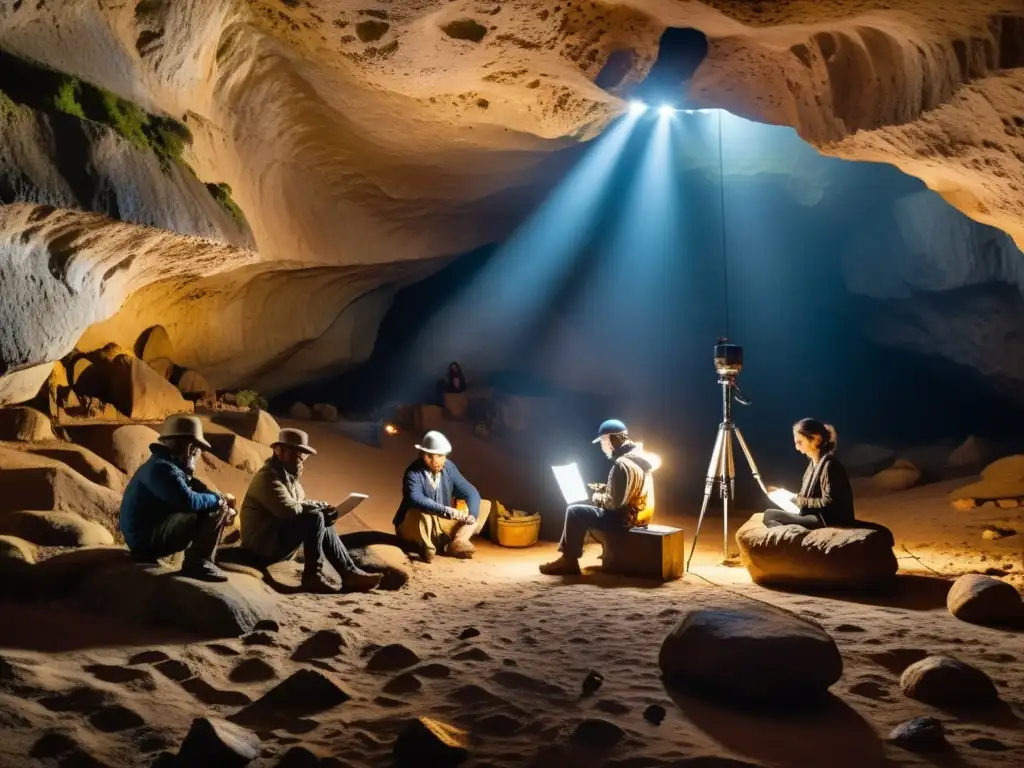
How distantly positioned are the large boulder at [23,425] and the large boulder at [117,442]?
300mm

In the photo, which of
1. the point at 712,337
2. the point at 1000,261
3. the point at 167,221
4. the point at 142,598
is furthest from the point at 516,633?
the point at 712,337

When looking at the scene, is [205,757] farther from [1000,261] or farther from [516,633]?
[1000,261]

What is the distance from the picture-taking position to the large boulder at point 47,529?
5547 millimetres

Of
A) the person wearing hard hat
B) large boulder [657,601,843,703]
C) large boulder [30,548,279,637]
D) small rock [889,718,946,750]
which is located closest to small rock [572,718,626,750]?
large boulder [657,601,843,703]

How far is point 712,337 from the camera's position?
1650cm

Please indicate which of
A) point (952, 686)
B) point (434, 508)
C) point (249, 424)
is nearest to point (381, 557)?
point (434, 508)

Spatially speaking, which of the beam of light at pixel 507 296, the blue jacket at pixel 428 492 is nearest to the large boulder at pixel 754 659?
the blue jacket at pixel 428 492

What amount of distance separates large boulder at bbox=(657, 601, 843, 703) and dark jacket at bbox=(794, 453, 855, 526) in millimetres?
2487

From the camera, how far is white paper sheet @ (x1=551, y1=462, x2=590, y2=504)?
24.3ft

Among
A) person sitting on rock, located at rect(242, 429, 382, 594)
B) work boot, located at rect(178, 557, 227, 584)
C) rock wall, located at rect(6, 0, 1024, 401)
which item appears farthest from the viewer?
person sitting on rock, located at rect(242, 429, 382, 594)

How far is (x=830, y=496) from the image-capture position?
6.31 metres

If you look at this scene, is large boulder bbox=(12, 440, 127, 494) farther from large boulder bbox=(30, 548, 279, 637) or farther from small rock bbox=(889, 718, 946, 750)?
small rock bbox=(889, 718, 946, 750)

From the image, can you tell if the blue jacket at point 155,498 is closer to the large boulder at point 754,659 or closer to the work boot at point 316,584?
the work boot at point 316,584

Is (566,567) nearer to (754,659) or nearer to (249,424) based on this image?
(754,659)
